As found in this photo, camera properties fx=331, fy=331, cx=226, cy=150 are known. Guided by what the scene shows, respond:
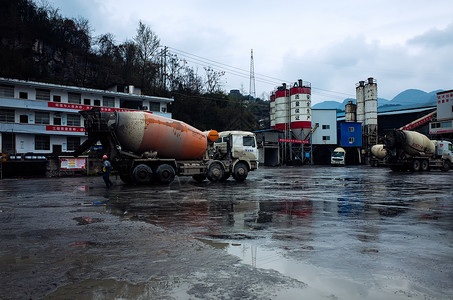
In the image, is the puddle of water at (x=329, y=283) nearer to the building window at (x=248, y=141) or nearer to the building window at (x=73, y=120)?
the building window at (x=248, y=141)

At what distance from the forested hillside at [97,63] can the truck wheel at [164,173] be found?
34.3 metres

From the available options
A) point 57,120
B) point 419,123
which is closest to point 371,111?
point 419,123

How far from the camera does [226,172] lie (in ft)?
63.4

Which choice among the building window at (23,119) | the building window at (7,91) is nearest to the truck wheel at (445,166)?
the building window at (23,119)

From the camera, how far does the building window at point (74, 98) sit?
43.3 metres

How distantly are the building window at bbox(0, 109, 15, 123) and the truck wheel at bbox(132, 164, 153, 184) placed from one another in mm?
31212

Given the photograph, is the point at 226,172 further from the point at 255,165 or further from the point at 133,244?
the point at 133,244

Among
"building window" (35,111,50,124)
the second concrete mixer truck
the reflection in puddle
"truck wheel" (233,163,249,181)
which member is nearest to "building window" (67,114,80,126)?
"building window" (35,111,50,124)

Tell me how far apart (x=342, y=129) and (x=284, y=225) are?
5481 centimetres

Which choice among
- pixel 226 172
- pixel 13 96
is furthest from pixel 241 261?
pixel 13 96

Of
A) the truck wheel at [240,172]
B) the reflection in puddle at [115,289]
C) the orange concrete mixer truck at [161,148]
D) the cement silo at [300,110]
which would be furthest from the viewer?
the cement silo at [300,110]

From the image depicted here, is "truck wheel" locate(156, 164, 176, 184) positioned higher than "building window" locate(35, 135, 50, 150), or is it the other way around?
"building window" locate(35, 135, 50, 150)

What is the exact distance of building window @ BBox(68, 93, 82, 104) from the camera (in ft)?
142

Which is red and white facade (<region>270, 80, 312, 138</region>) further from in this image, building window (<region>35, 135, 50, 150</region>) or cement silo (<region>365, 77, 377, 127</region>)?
building window (<region>35, 135, 50, 150</region>)
